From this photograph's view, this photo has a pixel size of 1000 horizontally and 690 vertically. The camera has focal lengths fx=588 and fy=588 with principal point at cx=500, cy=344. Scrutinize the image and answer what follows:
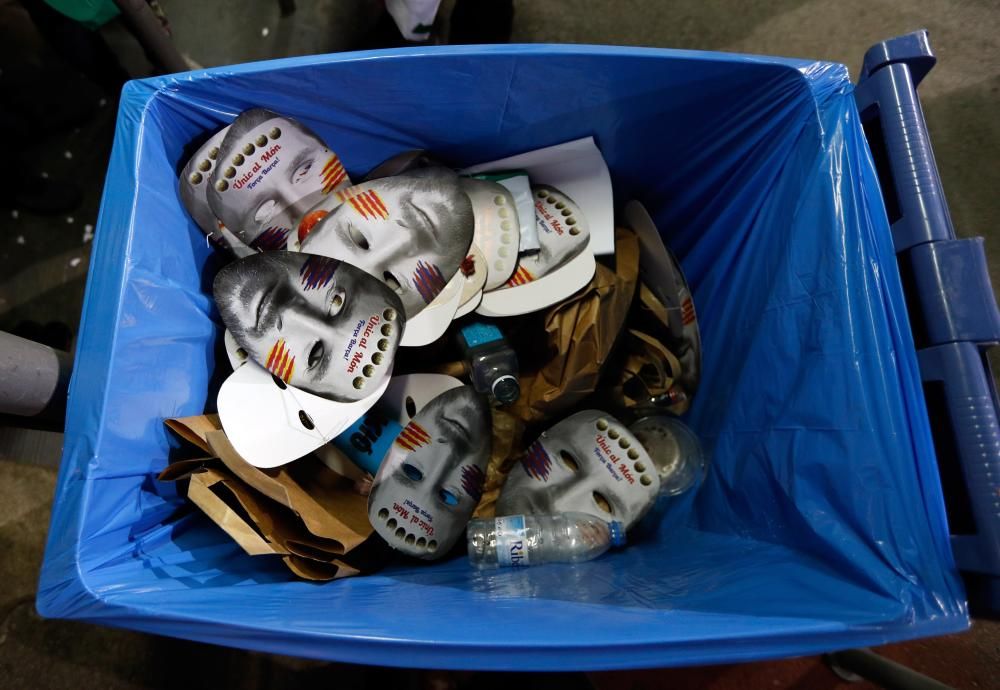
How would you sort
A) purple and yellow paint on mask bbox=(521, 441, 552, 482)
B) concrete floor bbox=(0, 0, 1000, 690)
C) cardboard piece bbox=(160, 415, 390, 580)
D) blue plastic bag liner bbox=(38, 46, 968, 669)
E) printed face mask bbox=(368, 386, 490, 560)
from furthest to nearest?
concrete floor bbox=(0, 0, 1000, 690) < purple and yellow paint on mask bbox=(521, 441, 552, 482) < printed face mask bbox=(368, 386, 490, 560) < cardboard piece bbox=(160, 415, 390, 580) < blue plastic bag liner bbox=(38, 46, 968, 669)

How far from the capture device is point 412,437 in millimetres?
804

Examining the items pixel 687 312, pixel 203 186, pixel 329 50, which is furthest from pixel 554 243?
pixel 329 50

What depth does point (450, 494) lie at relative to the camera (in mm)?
841

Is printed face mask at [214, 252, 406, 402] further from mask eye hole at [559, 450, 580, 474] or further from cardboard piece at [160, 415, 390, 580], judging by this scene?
mask eye hole at [559, 450, 580, 474]

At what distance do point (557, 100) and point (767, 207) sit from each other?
332 mm

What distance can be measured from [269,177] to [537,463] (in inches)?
22.1

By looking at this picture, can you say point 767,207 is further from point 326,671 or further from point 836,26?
point 326,671

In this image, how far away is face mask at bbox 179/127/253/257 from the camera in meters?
0.78

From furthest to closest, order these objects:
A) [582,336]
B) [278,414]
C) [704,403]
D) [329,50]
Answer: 1. [329,50]
2. [704,403]
3. [582,336]
4. [278,414]

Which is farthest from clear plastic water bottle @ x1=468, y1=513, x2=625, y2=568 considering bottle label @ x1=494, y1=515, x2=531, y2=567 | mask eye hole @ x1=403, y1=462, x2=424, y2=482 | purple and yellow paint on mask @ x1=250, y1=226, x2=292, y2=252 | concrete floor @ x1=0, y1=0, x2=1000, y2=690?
purple and yellow paint on mask @ x1=250, y1=226, x2=292, y2=252

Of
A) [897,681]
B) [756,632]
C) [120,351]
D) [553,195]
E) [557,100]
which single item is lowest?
[897,681]

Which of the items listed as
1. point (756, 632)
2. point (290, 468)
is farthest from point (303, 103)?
point (756, 632)

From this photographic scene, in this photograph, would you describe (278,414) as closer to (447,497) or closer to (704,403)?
(447,497)

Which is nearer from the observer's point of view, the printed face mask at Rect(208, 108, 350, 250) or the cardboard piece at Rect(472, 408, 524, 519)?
the printed face mask at Rect(208, 108, 350, 250)
